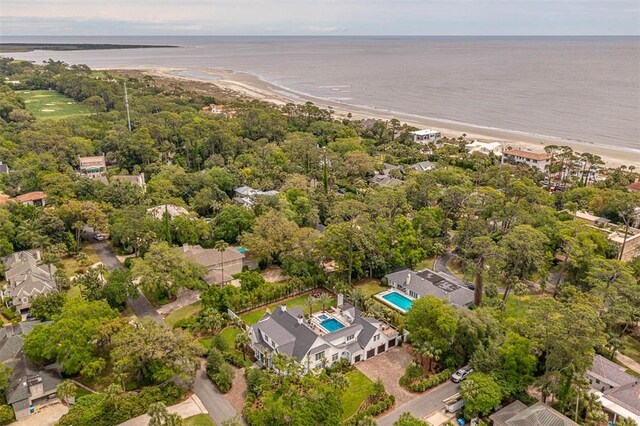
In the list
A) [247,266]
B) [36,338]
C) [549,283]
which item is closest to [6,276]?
[36,338]

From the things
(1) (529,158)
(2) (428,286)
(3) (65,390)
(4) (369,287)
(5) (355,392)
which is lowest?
(4) (369,287)

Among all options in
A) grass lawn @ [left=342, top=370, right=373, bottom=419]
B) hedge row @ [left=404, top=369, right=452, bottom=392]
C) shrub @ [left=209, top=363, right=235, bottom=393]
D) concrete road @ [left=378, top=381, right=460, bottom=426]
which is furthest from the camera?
hedge row @ [left=404, top=369, right=452, bottom=392]

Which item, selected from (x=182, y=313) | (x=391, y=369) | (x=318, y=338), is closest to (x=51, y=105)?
(x=182, y=313)

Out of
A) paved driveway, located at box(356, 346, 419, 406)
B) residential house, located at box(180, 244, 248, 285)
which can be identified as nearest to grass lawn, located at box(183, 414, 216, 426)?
paved driveway, located at box(356, 346, 419, 406)

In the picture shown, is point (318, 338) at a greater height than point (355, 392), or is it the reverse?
point (318, 338)

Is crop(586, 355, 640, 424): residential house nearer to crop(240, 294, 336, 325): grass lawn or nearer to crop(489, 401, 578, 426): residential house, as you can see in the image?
crop(489, 401, 578, 426): residential house

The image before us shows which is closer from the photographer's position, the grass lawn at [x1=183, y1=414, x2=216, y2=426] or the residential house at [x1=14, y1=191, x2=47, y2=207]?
the grass lawn at [x1=183, y1=414, x2=216, y2=426]

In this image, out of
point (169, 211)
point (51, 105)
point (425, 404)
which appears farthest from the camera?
point (51, 105)

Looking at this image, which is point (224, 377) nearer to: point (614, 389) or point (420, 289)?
point (420, 289)
